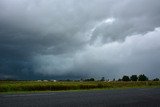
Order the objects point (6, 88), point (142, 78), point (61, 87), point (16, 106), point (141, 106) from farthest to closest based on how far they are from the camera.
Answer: point (142, 78), point (61, 87), point (6, 88), point (141, 106), point (16, 106)

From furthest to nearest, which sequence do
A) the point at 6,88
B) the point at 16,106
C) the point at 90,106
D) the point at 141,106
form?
1. the point at 6,88
2. the point at 141,106
3. the point at 90,106
4. the point at 16,106

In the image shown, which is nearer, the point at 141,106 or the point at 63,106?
the point at 63,106

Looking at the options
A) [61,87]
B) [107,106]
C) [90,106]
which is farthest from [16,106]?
[61,87]

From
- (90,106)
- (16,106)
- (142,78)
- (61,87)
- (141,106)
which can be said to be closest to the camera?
(16,106)

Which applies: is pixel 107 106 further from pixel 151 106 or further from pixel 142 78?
pixel 142 78

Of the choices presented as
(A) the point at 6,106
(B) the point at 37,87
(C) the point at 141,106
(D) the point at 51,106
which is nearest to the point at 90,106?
(D) the point at 51,106

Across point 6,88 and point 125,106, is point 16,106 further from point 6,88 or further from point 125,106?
point 6,88

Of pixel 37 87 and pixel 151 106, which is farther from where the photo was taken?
pixel 37 87

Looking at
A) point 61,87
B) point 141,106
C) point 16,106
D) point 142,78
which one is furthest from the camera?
point 142,78

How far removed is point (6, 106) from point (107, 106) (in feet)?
18.4

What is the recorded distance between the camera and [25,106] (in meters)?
16.1

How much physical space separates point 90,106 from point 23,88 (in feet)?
123

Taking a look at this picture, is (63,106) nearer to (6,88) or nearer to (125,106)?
(125,106)

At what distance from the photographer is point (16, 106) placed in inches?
630
